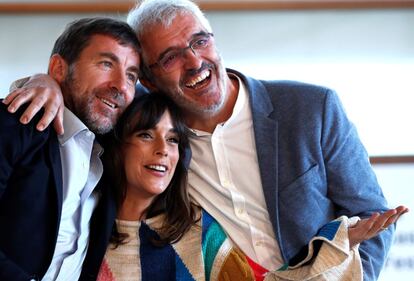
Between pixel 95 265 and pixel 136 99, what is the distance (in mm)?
524

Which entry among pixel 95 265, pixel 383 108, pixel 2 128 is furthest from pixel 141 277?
pixel 383 108

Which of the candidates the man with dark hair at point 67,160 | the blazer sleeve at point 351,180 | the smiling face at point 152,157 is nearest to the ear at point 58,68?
the man with dark hair at point 67,160

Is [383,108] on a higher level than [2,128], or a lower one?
lower

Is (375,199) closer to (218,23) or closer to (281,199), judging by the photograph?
(281,199)

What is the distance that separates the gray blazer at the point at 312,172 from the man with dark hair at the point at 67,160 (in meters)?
0.46

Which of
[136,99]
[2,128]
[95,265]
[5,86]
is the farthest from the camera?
[5,86]

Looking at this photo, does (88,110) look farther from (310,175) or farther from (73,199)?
(310,175)

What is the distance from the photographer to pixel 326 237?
150 cm

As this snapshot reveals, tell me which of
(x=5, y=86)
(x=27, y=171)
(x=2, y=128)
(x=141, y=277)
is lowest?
(x=141, y=277)

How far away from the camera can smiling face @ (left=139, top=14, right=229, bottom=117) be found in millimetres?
1819

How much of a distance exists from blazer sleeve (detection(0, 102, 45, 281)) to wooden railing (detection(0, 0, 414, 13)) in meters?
1.17

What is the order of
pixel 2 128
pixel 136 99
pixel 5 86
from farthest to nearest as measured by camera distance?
1. pixel 5 86
2. pixel 136 99
3. pixel 2 128

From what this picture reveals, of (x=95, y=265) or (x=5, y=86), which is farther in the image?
(x=5, y=86)

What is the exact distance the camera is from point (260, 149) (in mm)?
1745
